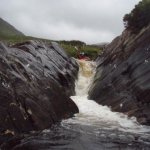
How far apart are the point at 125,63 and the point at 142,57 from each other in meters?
3.07

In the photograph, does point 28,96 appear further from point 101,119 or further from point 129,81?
point 129,81

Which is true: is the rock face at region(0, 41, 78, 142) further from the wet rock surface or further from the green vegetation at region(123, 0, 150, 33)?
the green vegetation at region(123, 0, 150, 33)

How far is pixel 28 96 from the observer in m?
24.6

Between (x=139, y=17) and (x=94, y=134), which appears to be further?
(x=139, y=17)

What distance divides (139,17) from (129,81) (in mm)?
10177

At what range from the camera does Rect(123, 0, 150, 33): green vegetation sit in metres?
39.6

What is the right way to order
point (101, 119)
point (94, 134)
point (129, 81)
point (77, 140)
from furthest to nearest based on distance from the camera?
point (129, 81) < point (101, 119) < point (94, 134) < point (77, 140)

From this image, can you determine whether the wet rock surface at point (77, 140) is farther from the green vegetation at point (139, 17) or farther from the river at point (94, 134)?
the green vegetation at point (139, 17)

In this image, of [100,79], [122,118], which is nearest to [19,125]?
[122,118]

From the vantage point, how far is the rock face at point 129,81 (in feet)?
95.5

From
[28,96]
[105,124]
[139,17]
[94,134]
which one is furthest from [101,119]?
[139,17]

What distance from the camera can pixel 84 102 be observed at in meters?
35.7

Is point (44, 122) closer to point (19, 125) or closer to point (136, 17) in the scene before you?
point (19, 125)

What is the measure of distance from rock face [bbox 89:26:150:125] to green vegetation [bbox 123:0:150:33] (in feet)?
2.95
